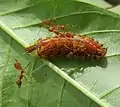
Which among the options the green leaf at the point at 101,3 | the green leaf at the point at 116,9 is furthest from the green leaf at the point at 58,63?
the green leaf at the point at 116,9

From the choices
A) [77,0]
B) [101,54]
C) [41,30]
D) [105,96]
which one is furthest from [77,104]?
[77,0]

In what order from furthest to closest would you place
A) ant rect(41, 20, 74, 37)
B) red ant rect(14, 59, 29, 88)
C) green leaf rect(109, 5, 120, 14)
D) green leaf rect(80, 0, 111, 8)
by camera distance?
green leaf rect(109, 5, 120, 14)
green leaf rect(80, 0, 111, 8)
ant rect(41, 20, 74, 37)
red ant rect(14, 59, 29, 88)

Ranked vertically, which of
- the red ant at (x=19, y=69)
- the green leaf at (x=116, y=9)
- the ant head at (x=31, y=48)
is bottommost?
A: the green leaf at (x=116, y=9)

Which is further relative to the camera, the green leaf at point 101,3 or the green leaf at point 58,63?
the green leaf at point 101,3

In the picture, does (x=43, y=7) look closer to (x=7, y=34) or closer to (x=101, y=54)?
(x=7, y=34)

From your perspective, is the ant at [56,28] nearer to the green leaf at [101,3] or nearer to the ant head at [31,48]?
the ant head at [31,48]

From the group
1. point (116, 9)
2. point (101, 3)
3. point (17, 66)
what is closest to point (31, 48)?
point (17, 66)

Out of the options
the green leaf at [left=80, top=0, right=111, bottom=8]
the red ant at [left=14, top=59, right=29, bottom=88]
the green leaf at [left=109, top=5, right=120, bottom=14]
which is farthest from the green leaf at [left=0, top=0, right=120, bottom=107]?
the green leaf at [left=109, top=5, right=120, bottom=14]

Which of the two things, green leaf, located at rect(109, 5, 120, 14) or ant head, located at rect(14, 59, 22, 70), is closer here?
ant head, located at rect(14, 59, 22, 70)

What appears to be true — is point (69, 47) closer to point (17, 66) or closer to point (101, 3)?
point (17, 66)

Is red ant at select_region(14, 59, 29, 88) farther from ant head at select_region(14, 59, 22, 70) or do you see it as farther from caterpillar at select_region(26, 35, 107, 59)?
caterpillar at select_region(26, 35, 107, 59)
